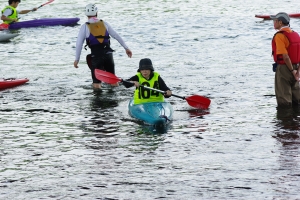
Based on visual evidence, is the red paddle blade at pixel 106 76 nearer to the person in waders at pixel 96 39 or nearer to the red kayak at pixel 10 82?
the person in waders at pixel 96 39

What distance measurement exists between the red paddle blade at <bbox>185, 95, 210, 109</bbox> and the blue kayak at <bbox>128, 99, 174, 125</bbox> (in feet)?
2.71

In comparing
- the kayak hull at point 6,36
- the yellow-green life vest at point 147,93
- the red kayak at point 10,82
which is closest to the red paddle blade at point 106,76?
the yellow-green life vest at point 147,93

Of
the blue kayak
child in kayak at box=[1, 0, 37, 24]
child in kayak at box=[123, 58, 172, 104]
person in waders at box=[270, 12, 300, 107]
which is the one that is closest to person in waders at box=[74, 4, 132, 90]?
child in kayak at box=[123, 58, 172, 104]

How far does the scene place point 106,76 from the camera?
13.5m

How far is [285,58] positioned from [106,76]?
11.0 feet

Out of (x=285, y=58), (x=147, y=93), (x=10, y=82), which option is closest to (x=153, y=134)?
(x=147, y=93)

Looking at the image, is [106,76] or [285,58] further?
[106,76]

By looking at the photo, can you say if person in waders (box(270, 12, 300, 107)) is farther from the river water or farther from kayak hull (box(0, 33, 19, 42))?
kayak hull (box(0, 33, 19, 42))

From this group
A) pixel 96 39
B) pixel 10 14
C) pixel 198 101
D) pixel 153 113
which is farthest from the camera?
pixel 10 14

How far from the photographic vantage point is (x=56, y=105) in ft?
45.0

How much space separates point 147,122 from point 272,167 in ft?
10.2

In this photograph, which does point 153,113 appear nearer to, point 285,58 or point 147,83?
point 147,83

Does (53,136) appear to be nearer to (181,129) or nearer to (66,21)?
(181,129)

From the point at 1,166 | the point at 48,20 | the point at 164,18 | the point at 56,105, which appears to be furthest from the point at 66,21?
the point at 1,166
